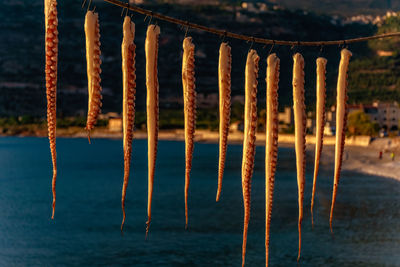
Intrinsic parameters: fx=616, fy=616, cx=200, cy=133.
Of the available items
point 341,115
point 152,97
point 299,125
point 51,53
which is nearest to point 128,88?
point 152,97

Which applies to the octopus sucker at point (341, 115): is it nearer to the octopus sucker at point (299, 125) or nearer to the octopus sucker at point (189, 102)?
the octopus sucker at point (299, 125)

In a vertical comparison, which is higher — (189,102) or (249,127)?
(189,102)

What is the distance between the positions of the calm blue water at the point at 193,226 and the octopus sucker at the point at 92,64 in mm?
54231

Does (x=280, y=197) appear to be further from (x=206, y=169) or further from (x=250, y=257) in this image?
(x=206, y=169)

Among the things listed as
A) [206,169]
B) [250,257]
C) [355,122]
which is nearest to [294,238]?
[250,257]

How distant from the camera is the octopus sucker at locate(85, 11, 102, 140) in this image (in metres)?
6.54

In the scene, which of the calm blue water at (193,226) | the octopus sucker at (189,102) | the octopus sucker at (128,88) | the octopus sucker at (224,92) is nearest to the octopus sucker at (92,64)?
the octopus sucker at (128,88)

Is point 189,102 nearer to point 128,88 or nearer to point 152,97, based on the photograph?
point 152,97

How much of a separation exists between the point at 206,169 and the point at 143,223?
83846mm

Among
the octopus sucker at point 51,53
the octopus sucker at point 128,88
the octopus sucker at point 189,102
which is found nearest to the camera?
the octopus sucker at point 51,53

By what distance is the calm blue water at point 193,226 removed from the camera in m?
64.1

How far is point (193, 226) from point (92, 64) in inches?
3009

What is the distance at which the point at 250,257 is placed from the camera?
63625 mm

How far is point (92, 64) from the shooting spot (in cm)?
657
